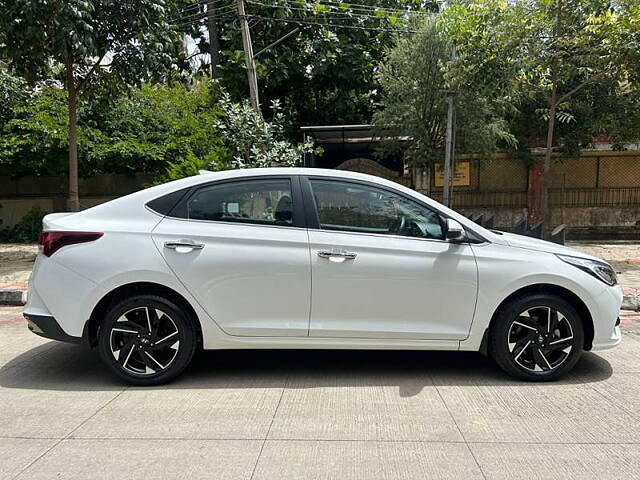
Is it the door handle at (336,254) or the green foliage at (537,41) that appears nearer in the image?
the door handle at (336,254)

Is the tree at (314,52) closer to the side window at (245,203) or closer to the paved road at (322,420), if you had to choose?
the side window at (245,203)

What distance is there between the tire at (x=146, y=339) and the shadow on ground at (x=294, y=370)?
A: 20cm

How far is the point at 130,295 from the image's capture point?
4121mm

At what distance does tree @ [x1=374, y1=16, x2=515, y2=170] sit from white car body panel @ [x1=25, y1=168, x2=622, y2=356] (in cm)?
863

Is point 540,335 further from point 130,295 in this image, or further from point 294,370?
point 130,295

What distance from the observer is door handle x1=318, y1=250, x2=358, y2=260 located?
4.08m

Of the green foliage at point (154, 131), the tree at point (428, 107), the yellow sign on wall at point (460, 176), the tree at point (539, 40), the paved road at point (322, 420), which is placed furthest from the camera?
the yellow sign on wall at point (460, 176)

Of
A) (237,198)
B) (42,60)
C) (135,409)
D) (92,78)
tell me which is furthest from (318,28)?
(135,409)

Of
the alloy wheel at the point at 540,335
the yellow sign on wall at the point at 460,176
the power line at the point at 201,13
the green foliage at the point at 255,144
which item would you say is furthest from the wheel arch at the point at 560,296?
the power line at the point at 201,13

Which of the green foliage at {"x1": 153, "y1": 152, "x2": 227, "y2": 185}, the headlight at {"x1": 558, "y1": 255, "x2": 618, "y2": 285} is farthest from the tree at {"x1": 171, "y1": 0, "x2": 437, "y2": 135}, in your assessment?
the headlight at {"x1": 558, "y1": 255, "x2": 618, "y2": 285}

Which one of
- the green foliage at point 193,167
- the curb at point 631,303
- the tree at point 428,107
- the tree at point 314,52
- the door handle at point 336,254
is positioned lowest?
Result: the curb at point 631,303

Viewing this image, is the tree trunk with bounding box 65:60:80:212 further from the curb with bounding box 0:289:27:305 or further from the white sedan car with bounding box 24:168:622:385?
the white sedan car with bounding box 24:168:622:385

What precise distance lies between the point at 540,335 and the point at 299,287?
2006mm

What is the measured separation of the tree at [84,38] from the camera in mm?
8836
